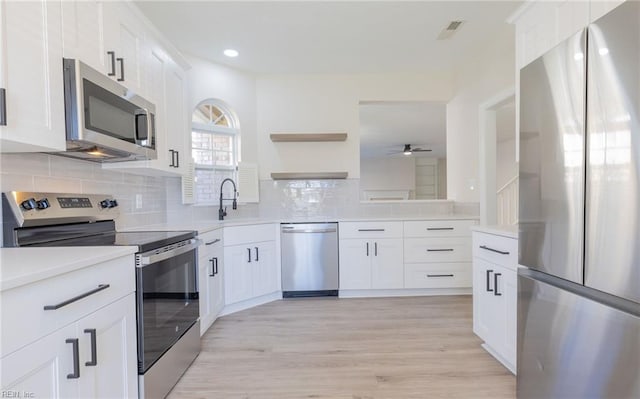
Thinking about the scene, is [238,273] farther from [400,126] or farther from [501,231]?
[400,126]

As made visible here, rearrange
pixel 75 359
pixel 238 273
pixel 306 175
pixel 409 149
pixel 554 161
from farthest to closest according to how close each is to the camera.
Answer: pixel 409 149, pixel 306 175, pixel 238 273, pixel 554 161, pixel 75 359

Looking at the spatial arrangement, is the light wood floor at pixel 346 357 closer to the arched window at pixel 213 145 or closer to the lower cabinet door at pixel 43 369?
the lower cabinet door at pixel 43 369

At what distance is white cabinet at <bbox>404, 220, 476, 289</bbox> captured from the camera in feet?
11.7

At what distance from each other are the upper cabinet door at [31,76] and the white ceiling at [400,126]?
338 cm

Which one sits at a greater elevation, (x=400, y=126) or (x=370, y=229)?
(x=400, y=126)

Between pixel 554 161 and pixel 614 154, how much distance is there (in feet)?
0.90

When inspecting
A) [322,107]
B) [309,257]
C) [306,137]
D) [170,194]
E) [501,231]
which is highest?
[322,107]

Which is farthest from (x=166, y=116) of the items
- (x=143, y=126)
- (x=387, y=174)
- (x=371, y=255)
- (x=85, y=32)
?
(x=387, y=174)

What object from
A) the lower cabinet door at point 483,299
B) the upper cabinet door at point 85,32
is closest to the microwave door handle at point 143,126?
the upper cabinet door at point 85,32

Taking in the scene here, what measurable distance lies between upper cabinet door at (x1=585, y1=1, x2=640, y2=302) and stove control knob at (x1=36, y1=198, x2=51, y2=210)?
8.14 ft

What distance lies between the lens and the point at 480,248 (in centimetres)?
231

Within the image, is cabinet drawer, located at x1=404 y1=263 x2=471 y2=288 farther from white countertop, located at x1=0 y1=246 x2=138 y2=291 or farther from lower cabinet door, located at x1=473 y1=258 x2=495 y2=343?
white countertop, located at x1=0 y1=246 x2=138 y2=291

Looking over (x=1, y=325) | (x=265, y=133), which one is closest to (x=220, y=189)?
(x=265, y=133)

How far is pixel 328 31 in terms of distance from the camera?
117 inches
